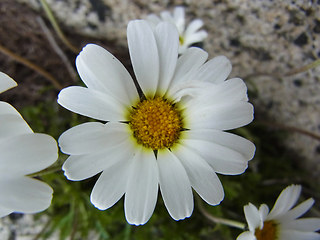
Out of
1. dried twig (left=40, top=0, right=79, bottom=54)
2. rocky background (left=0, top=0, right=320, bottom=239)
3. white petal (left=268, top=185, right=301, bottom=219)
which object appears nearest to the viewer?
white petal (left=268, top=185, right=301, bottom=219)

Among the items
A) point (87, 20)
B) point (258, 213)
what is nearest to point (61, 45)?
point (87, 20)

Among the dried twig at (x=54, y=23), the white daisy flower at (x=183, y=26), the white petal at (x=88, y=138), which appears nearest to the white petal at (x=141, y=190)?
the white petal at (x=88, y=138)

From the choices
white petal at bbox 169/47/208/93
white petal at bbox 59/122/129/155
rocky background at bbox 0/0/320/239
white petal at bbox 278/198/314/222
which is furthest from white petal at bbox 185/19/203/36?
white petal at bbox 278/198/314/222

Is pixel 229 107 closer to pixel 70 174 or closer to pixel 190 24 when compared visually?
pixel 70 174

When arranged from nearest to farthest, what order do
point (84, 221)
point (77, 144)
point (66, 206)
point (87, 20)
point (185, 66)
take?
point (77, 144) < point (185, 66) < point (84, 221) < point (66, 206) < point (87, 20)

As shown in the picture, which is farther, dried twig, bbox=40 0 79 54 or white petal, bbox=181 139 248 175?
dried twig, bbox=40 0 79 54

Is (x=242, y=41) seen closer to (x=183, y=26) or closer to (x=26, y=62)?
(x=183, y=26)

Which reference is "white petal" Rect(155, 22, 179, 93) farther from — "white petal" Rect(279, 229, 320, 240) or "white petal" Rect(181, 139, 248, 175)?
"white petal" Rect(279, 229, 320, 240)

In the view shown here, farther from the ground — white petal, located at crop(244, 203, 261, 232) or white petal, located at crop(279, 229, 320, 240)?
white petal, located at crop(244, 203, 261, 232)

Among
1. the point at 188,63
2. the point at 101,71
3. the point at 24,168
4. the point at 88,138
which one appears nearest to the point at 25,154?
the point at 24,168
